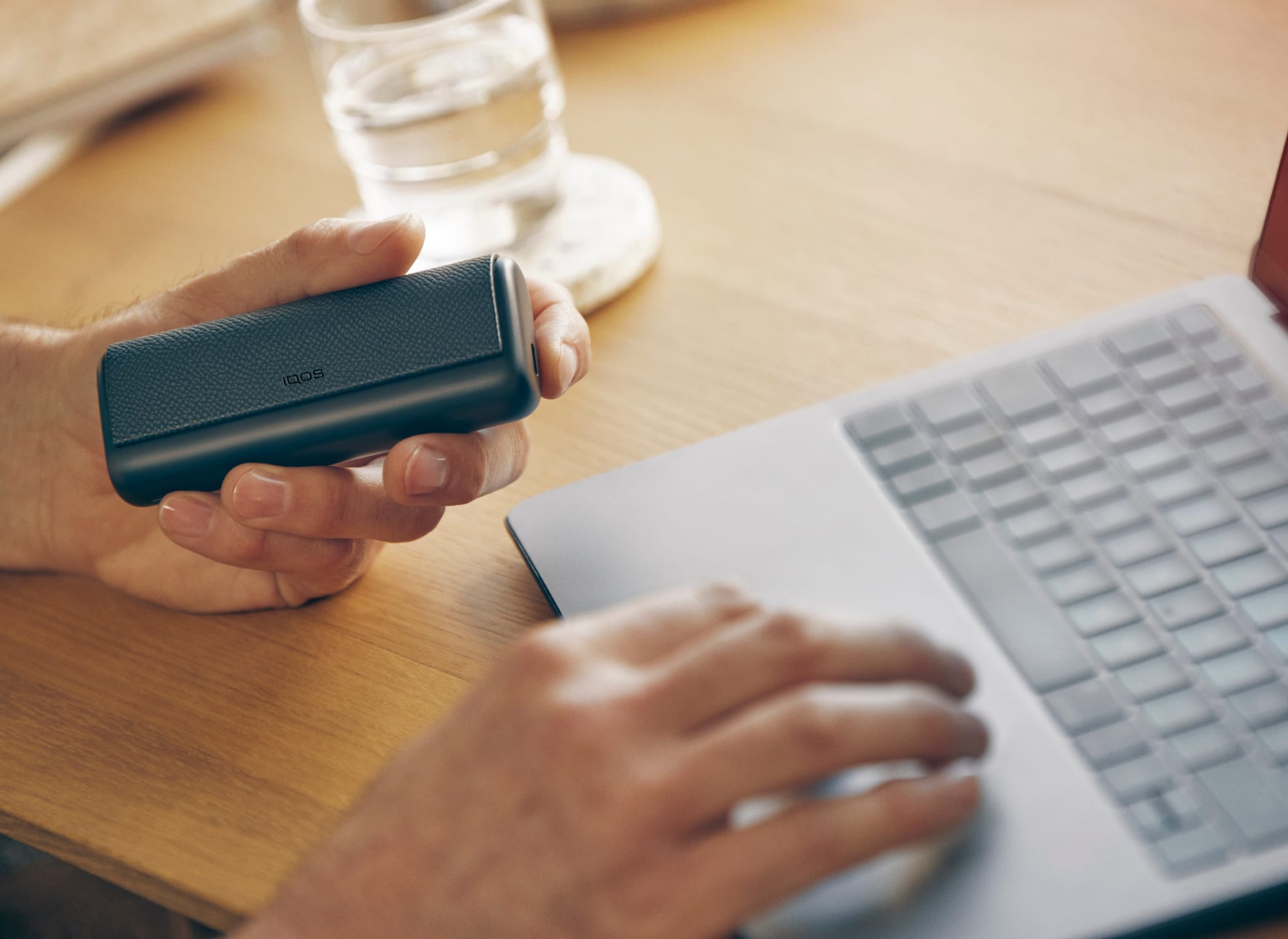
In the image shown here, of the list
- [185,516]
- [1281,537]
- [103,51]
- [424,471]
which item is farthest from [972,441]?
[103,51]

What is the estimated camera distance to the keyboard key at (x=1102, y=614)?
413 mm

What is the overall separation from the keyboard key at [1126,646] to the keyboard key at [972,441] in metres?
0.10

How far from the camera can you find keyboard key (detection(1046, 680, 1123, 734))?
1.28 ft

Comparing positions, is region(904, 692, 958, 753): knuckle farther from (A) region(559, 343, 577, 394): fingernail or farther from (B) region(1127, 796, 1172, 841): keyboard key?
(A) region(559, 343, 577, 394): fingernail

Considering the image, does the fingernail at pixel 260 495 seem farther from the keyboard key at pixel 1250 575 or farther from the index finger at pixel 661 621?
the keyboard key at pixel 1250 575

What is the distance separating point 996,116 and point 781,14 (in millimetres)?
223

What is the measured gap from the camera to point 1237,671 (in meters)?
0.39

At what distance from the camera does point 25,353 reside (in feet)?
1.96

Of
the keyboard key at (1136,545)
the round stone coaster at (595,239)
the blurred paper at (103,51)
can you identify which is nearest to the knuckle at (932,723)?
the keyboard key at (1136,545)

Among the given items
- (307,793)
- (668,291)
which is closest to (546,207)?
(668,291)

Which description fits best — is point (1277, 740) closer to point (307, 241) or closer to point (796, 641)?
point (796, 641)

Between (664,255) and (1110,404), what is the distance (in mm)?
299

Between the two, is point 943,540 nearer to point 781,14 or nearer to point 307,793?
point 307,793

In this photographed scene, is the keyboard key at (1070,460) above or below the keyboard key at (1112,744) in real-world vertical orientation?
above
